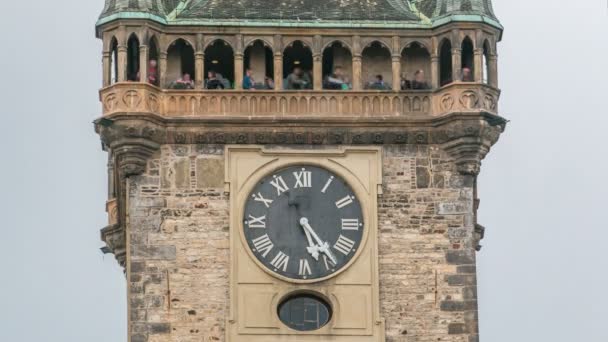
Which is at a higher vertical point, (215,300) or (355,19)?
(355,19)

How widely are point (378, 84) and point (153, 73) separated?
4004 mm

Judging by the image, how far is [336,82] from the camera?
6231cm

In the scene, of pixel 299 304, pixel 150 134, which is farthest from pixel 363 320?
pixel 150 134

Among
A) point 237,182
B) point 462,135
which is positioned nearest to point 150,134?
point 237,182

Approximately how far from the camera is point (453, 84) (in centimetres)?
6169

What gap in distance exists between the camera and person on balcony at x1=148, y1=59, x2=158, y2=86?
203 ft

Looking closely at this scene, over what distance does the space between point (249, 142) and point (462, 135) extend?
374 centimetres

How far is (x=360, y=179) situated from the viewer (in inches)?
2430

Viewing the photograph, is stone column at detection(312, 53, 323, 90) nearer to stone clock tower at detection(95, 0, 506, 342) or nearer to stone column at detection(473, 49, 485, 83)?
stone clock tower at detection(95, 0, 506, 342)

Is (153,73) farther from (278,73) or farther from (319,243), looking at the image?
(319,243)

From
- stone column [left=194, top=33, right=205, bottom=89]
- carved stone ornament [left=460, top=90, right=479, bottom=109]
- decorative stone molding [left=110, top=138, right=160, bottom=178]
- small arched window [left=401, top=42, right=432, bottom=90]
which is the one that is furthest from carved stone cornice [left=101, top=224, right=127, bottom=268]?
carved stone ornament [left=460, top=90, right=479, bottom=109]

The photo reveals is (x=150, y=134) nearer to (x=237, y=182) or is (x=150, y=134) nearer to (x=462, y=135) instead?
(x=237, y=182)

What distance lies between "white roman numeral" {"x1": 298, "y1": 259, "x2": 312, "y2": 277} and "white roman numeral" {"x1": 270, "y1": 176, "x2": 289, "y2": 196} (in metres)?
1.34

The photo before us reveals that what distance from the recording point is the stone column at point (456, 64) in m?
61.8
